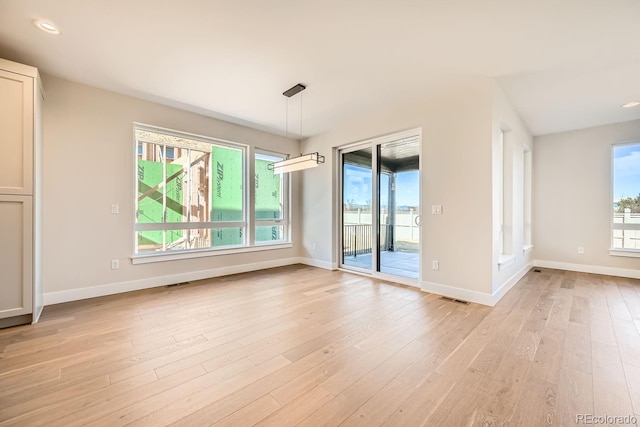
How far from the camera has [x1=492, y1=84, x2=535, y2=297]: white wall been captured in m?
3.19

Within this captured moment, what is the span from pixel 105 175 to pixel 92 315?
179 cm

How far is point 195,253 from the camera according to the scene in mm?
4266

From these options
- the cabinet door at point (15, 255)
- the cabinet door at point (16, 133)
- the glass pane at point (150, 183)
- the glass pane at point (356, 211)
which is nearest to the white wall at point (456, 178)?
the glass pane at point (356, 211)

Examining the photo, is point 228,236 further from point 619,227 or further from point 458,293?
point 619,227

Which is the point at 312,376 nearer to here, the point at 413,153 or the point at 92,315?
the point at 92,315

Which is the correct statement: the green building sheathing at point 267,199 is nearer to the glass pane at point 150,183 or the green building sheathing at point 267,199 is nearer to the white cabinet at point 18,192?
the glass pane at point 150,183

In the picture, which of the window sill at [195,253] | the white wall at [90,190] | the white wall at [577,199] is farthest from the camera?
the white wall at [577,199]

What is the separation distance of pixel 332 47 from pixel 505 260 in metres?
3.44

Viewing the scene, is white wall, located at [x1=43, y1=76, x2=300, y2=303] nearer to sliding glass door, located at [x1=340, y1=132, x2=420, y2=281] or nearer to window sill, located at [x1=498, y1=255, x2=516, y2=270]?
sliding glass door, located at [x1=340, y1=132, x2=420, y2=281]

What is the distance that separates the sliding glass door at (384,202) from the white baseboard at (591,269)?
9.48ft

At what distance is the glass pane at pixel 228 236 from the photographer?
15.2ft

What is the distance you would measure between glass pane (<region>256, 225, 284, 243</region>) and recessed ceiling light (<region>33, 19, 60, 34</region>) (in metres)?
3.62

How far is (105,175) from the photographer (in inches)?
136

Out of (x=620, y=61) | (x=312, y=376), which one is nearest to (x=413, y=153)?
(x=620, y=61)
